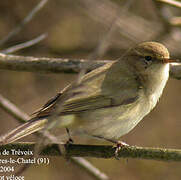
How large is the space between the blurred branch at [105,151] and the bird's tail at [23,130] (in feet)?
0.51

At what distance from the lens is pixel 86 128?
372 cm

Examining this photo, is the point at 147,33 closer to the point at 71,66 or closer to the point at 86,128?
the point at 71,66

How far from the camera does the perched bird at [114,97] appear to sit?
12.0 ft

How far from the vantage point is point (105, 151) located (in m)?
3.53

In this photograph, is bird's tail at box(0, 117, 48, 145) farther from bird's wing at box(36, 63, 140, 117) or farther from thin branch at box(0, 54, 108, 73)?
thin branch at box(0, 54, 108, 73)

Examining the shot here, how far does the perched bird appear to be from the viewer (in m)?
3.65

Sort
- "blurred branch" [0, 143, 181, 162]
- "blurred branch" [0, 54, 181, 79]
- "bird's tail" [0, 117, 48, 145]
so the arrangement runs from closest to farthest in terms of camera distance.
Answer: "bird's tail" [0, 117, 48, 145] < "blurred branch" [0, 143, 181, 162] < "blurred branch" [0, 54, 181, 79]

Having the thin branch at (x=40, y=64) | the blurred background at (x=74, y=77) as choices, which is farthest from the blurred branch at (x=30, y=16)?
the blurred background at (x=74, y=77)

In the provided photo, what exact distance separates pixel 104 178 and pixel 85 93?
1324 millimetres

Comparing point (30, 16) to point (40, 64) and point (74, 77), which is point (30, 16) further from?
point (74, 77)

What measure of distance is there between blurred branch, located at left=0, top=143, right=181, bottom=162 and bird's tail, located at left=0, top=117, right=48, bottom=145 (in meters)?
0.15

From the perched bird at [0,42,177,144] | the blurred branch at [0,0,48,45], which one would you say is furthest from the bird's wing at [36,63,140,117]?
the blurred branch at [0,0,48,45]

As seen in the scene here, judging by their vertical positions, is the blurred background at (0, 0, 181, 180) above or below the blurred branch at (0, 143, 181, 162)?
above

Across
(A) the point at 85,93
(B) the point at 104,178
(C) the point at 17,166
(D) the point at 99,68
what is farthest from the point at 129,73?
(C) the point at 17,166
